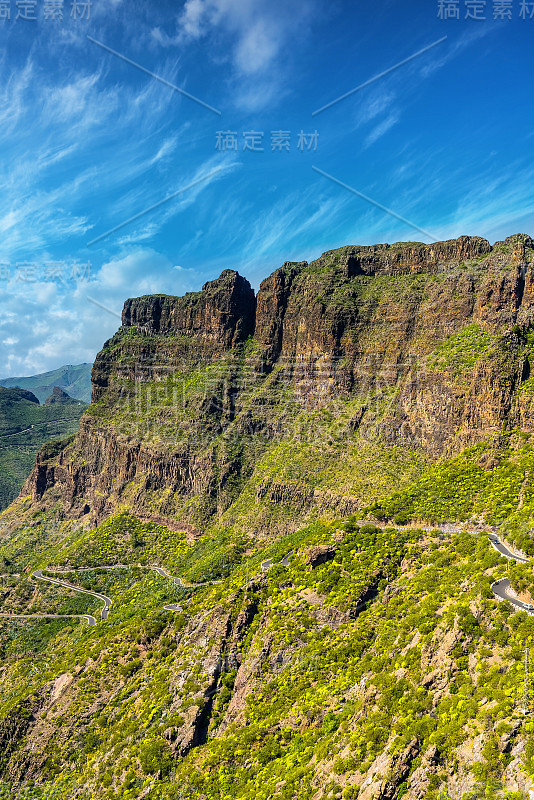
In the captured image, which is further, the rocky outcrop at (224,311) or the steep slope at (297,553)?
the rocky outcrop at (224,311)

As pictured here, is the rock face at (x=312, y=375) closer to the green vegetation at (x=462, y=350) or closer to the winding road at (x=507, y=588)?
the green vegetation at (x=462, y=350)

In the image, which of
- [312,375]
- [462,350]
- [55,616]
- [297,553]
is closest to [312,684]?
[297,553]

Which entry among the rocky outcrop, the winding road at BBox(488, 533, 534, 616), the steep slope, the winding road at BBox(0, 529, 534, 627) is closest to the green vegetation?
the steep slope

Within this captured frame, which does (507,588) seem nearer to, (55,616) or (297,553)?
(297,553)

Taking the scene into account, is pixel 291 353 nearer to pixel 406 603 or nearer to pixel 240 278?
pixel 240 278

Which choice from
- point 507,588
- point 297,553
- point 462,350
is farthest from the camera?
point 462,350

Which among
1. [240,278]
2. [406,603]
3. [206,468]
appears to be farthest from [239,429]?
[406,603]

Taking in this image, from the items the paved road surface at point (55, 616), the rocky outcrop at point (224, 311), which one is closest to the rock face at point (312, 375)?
the rocky outcrop at point (224, 311)

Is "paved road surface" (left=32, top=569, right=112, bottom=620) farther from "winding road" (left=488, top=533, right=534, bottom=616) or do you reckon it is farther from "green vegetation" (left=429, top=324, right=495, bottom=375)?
"green vegetation" (left=429, top=324, right=495, bottom=375)
